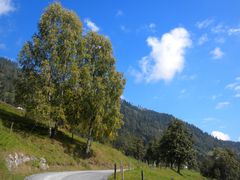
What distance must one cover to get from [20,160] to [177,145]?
52946 mm

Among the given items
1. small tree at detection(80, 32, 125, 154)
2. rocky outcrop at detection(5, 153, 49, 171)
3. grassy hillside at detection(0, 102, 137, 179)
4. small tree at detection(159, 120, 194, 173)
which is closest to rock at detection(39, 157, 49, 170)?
rocky outcrop at detection(5, 153, 49, 171)

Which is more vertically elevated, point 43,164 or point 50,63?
point 50,63

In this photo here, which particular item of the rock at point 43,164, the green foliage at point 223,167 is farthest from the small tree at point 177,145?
the rock at point 43,164

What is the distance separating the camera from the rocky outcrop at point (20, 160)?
28927mm

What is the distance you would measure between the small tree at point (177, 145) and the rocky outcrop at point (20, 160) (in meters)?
47.2

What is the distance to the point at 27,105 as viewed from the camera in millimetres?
44344

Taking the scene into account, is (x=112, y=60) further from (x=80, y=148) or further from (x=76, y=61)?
(x=80, y=148)

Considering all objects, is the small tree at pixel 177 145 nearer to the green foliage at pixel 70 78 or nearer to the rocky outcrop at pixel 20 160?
the green foliage at pixel 70 78

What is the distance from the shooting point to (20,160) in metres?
32.3

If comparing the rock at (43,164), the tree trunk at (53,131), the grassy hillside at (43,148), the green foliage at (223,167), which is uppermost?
the green foliage at (223,167)

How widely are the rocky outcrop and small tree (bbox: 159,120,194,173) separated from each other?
47.2 meters

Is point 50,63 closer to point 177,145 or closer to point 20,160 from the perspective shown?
point 20,160

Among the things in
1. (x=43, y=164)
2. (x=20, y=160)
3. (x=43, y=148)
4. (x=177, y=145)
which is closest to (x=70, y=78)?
(x=43, y=148)

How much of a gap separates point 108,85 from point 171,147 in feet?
113
